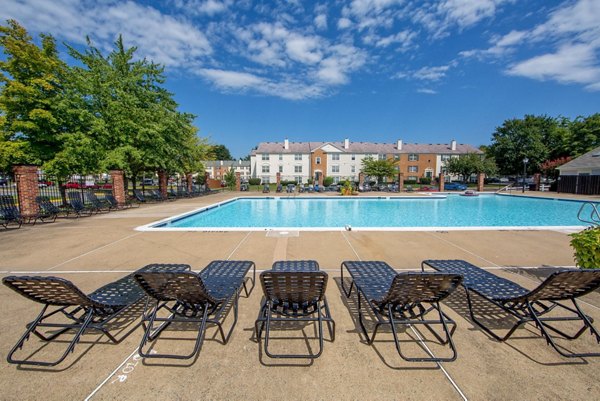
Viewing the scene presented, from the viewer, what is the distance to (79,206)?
38.6 ft

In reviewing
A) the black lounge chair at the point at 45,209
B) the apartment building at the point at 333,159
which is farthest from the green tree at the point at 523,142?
the black lounge chair at the point at 45,209

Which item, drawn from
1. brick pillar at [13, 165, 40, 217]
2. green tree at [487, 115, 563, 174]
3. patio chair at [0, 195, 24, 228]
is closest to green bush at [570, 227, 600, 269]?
patio chair at [0, 195, 24, 228]

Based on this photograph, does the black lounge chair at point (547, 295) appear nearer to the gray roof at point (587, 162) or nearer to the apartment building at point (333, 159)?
the gray roof at point (587, 162)

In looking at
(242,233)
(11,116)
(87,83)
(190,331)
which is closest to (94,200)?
(11,116)

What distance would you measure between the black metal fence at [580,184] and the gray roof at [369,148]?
72.9ft

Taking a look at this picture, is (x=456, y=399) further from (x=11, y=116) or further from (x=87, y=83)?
(x=87, y=83)

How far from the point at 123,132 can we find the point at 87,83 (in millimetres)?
3237

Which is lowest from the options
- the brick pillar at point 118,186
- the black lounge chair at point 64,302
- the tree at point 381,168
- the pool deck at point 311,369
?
the pool deck at point 311,369

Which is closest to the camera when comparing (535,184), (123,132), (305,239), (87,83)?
(305,239)

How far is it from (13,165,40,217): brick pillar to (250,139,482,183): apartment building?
1535 inches

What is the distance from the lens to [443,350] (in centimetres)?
278

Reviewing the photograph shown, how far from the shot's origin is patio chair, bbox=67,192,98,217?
1163 cm

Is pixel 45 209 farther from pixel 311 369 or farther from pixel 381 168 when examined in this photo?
pixel 381 168

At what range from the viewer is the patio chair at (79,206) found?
11.6 meters
